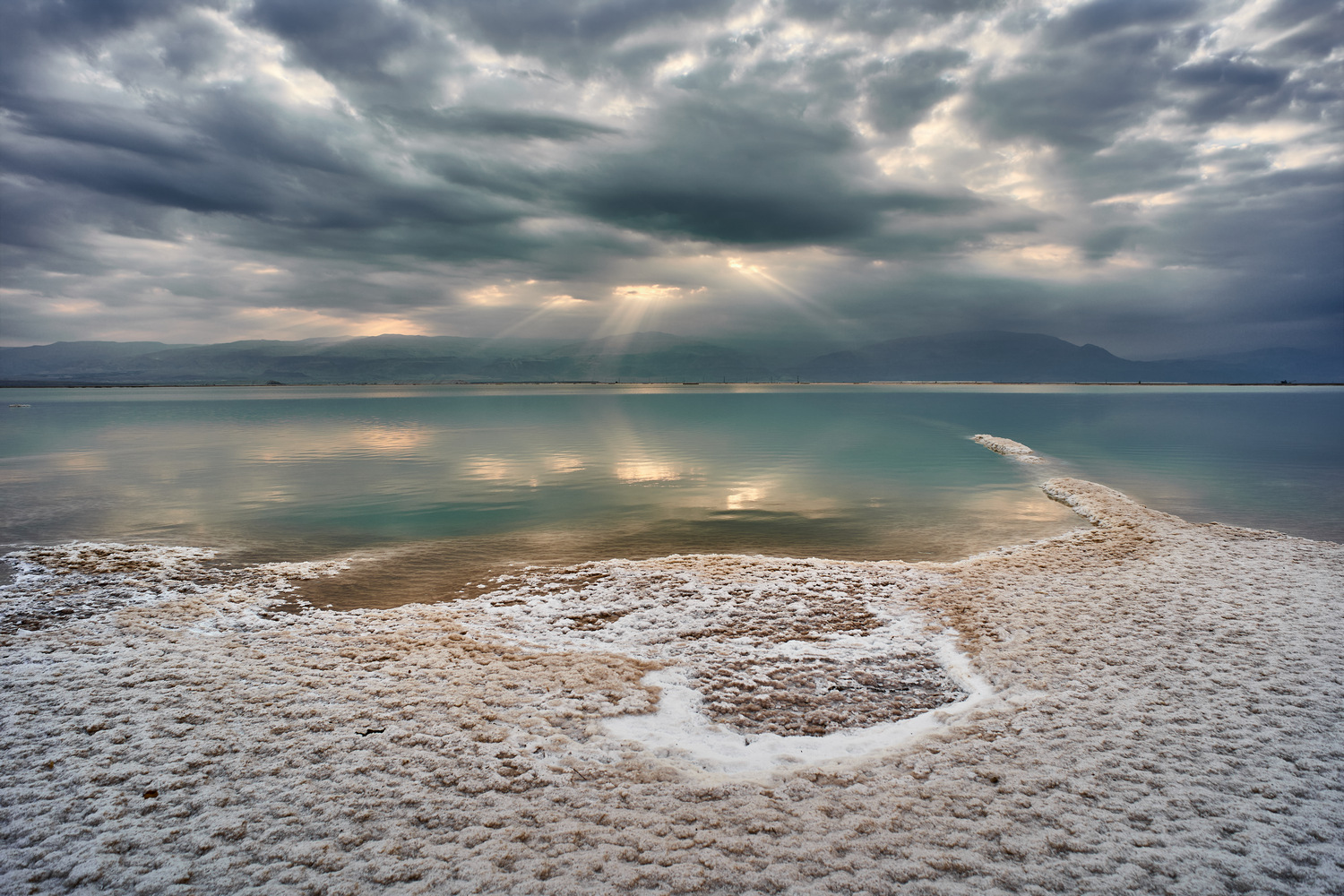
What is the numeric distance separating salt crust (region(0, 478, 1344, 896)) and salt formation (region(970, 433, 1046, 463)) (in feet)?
91.9

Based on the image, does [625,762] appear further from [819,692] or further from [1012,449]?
[1012,449]

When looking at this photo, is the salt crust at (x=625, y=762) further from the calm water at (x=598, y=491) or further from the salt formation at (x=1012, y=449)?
the salt formation at (x=1012, y=449)

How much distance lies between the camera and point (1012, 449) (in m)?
42.3

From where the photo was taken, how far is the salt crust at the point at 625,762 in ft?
17.1

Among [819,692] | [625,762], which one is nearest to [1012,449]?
[819,692]

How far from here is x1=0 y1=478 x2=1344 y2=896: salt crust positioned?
17.1 feet

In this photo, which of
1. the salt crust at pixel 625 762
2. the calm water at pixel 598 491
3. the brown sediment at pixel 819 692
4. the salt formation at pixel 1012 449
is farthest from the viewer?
the salt formation at pixel 1012 449

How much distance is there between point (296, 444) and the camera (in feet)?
159

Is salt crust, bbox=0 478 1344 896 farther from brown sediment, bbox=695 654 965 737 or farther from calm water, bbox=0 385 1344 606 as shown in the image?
calm water, bbox=0 385 1344 606

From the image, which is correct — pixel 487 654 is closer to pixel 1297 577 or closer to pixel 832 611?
pixel 832 611

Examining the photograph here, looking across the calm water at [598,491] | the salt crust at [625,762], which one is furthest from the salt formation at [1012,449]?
the salt crust at [625,762]

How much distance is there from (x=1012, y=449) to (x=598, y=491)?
29.8 m

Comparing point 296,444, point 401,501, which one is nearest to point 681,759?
point 401,501

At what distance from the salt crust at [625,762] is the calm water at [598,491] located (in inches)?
177
